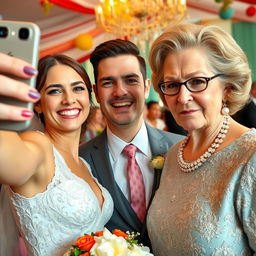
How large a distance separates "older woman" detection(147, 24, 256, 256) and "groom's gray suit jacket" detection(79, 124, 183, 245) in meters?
0.31

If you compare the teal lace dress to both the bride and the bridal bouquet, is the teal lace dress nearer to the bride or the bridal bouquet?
the bridal bouquet

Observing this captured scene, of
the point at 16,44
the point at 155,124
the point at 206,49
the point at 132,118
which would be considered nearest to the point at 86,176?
the point at 132,118

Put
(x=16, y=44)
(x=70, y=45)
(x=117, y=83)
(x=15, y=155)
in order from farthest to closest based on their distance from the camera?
(x=70, y=45) → (x=117, y=83) → (x=15, y=155) → (x=16, y=44)

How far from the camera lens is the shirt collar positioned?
205 cm

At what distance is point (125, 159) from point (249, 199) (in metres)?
0.94

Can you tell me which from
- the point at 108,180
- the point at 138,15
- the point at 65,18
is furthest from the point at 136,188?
the point at 65,18

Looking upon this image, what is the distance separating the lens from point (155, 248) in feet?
4.99

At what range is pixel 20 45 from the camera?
781 mm

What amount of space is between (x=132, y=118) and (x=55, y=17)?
4631mm

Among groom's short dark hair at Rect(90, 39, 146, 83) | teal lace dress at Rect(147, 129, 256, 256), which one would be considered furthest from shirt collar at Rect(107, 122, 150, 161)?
teal lace dress at Rect(147, 129, 256, 256)

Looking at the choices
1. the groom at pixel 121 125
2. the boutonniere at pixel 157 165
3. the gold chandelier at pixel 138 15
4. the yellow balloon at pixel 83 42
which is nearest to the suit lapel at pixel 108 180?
the groom at pixel 121 125

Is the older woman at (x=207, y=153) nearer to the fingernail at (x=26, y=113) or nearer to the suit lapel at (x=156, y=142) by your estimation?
the suit lapel at (x=156, y=142)

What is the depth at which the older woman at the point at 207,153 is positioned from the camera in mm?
1223

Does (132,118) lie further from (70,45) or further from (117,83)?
(70,45)
